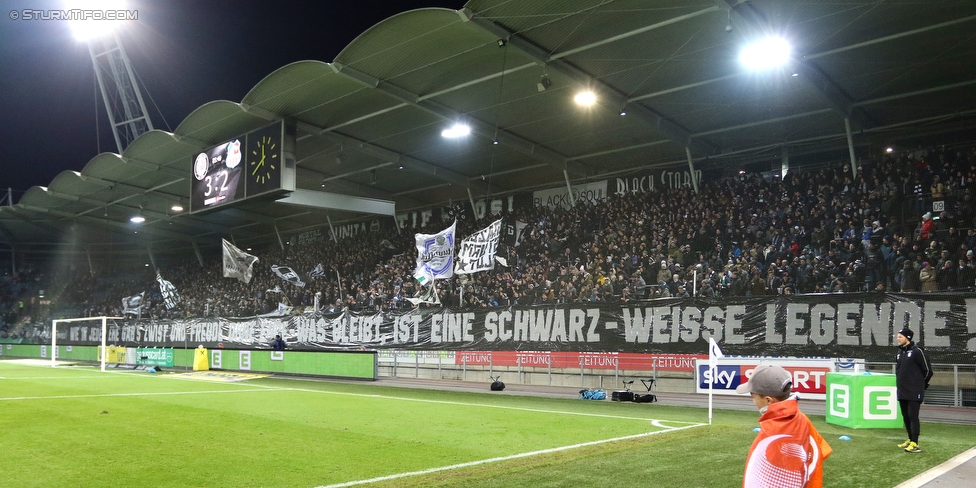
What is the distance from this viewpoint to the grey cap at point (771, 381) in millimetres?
3270

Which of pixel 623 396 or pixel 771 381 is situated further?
pixel 623 396

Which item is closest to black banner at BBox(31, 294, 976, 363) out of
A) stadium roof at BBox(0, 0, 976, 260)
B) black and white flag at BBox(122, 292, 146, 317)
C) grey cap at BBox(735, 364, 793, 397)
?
stadium roof at BBox(0, 0, 976, 260)

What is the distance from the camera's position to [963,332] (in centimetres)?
1421

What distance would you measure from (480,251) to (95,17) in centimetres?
3503

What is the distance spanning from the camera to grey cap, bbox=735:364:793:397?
327 centimetres

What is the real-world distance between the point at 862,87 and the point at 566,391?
513 inches

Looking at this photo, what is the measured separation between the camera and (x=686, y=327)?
60.4 ft

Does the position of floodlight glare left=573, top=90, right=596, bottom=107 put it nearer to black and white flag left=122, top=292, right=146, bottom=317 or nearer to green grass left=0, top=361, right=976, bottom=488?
green grass left=0, top=361, right=976, bottom=488

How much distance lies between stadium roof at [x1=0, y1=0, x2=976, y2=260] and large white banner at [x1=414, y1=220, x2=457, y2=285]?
13.5 feet

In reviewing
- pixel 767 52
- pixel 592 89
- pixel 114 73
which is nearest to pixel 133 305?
pixel 114 73

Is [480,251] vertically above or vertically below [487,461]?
above

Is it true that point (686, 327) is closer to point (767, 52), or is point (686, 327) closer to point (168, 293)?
point (767, 52)

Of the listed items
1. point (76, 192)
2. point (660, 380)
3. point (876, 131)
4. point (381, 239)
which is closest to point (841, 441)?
point (660, 380)

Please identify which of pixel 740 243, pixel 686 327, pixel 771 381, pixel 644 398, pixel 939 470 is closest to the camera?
pixel 771 381
